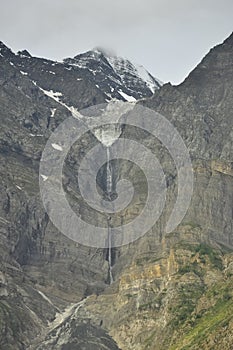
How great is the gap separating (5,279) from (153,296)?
125ft

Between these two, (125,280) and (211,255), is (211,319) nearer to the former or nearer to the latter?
(211,255)

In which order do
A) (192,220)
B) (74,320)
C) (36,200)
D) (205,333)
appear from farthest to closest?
(36,200)
(192,220)
(74,320)
(205,333)

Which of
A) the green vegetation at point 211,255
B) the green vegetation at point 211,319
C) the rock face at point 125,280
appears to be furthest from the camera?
the green vegetation at point 211,255

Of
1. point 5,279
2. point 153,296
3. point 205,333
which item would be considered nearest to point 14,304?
point 5,279

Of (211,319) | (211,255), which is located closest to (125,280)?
(211,255)

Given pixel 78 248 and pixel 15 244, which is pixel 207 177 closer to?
pixel 78 248

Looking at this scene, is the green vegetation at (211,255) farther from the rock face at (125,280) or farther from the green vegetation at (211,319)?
the green vegetation at (211,319)

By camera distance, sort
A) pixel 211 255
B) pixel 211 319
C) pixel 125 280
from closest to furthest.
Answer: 1. pixel 211 319
2. pixel 211 255
3. pixel 125 280

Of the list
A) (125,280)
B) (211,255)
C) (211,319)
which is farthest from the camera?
(125,280)

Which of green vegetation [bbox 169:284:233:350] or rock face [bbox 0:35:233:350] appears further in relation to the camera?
rock face [bbox 0:35:233:350]

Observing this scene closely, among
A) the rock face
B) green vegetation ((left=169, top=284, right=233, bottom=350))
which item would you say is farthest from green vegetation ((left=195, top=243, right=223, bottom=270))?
green vegetation ((left=169, top=284, right=233, bottom=350))

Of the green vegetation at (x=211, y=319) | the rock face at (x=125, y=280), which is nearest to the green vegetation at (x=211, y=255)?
the rock face at (x=125, y=280)

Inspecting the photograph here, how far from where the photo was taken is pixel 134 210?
196m

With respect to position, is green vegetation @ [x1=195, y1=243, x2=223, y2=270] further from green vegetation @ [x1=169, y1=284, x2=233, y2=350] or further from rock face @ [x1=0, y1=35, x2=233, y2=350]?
green vegetation @ [x1=169, y1=284, x2=233, y2=350]
